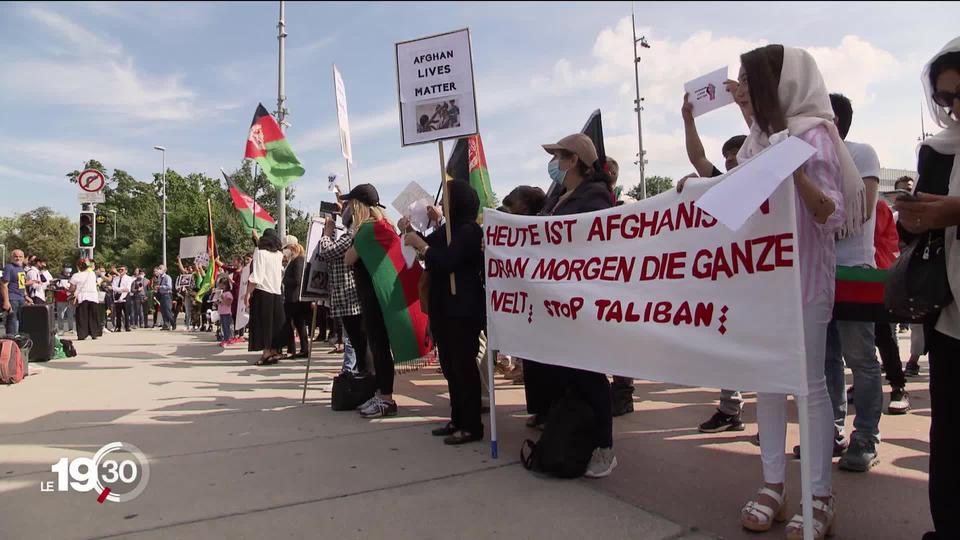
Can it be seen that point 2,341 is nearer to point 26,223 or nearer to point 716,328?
point 716,328

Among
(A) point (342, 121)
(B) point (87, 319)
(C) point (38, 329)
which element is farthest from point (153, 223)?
(A) point (342, 121)

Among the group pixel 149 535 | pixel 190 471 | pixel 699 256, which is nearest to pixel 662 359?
pixel 699 256

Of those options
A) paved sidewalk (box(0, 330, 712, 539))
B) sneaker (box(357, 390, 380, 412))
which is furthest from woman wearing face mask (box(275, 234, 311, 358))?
sneaker (box(357, 390, 380, 412))

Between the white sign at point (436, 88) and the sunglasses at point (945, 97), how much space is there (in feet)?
9.09

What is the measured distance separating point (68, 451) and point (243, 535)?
7.47 feet

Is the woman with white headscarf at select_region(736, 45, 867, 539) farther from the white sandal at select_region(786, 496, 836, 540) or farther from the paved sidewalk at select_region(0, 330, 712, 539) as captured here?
the paved sidewalk at select_region(0, 330, 712, 539)

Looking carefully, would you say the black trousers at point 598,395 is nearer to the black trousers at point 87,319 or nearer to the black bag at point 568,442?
the black bag at point 568,442

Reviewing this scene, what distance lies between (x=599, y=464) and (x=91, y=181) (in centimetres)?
1438

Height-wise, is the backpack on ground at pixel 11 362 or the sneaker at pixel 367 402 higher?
the backpack on ground at pixel 11 362

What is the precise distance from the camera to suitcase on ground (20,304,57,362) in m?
9.49

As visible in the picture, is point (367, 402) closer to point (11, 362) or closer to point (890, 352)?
point (890, 352)

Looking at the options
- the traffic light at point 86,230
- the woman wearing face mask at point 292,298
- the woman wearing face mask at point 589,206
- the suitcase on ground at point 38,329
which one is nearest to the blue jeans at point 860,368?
the woman wearing face mask at point 589,206

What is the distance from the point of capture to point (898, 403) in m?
4.71

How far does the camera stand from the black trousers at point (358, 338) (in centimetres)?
570
